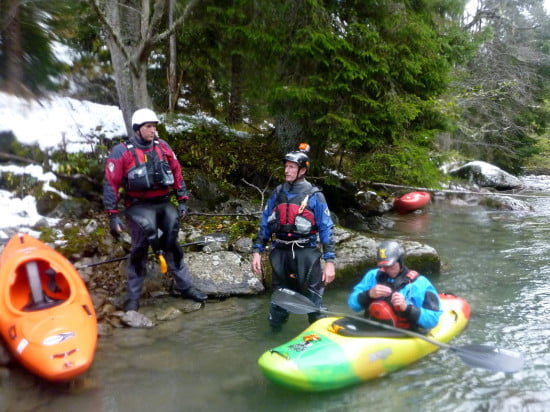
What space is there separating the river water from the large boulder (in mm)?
10774

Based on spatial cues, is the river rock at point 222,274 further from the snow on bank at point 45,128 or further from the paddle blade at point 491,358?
the paddle blade at point 491,358

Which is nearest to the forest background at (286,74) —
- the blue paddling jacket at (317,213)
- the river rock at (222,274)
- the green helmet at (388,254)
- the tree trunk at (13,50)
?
the tree trunk at (13,50)

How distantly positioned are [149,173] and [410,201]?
878cm

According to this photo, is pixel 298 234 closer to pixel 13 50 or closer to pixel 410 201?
pixel 13 50

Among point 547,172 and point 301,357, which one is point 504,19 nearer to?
point 547,172

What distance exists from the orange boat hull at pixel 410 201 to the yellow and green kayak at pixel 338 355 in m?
7.75

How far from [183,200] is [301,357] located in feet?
7.58

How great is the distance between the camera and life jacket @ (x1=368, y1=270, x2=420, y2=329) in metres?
3.89

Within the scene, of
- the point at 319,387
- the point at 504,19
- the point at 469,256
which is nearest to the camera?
the point at 319,387

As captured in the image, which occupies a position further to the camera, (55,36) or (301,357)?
(55,36)

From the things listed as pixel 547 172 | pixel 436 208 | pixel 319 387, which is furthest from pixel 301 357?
pixel 547 172

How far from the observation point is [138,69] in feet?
19.1

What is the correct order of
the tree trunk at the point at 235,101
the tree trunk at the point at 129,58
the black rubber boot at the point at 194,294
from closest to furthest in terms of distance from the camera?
the black rubber boot at the point at 194,294 < the tree trunk at the point at 129,58 < the tree trunk at the point at 235,101

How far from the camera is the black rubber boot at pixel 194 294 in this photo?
16.5ft
